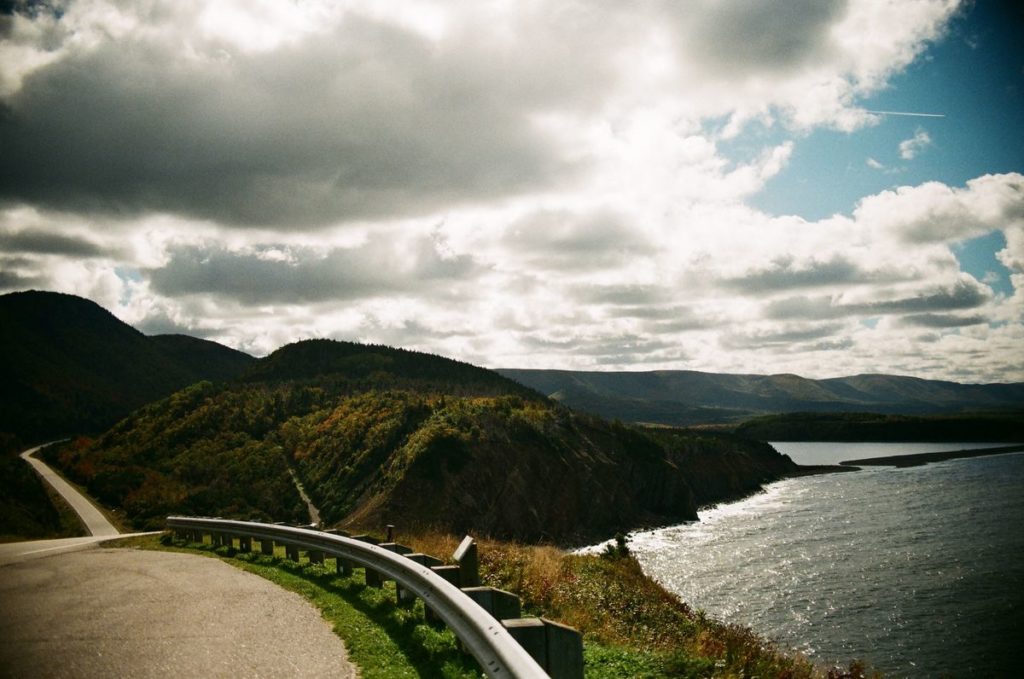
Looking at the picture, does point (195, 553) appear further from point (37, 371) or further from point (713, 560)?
point (37, 371)

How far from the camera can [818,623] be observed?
106 feet

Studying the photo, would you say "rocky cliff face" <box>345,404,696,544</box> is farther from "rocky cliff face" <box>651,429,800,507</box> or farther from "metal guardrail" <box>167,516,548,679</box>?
"metal guardrail" <box>167,516,548,679</box>

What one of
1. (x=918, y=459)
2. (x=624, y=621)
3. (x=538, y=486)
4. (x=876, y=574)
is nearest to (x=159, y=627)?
(x=624, y=621)

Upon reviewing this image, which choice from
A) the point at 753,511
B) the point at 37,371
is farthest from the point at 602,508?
the point at 37,371

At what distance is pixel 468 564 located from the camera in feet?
24.7

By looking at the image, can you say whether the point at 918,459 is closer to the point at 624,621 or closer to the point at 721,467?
the point at 721,467

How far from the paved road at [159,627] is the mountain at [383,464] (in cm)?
2791

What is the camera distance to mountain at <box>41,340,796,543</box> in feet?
177

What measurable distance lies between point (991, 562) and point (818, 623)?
1981 cm

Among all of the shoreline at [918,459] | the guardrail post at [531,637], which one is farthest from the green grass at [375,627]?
the shoreline at [918,459]

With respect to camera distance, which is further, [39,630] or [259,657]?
[39,630]

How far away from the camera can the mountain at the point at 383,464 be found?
2126 inches

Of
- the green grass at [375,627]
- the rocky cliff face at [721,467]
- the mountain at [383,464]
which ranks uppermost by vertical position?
the green grass at [375,627]

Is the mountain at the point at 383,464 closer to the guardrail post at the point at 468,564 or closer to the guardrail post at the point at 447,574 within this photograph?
the guardrail post at the point at 447,574
